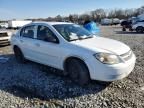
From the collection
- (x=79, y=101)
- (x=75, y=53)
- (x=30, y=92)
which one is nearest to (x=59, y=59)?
(x=75, y=53)

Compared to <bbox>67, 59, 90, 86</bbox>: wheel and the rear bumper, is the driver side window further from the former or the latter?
the rear bumper

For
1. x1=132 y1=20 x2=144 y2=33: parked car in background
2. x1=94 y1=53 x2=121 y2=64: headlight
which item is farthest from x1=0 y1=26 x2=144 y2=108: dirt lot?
x1=132 y1=20 x2=144 y2=33: parked car in background

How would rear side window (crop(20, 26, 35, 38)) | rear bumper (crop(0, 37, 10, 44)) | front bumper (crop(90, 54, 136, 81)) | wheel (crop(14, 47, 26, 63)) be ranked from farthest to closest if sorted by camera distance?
rear bumper (crop(0, 37, 10, 44)) → wheel (crop(14, 47, 26, 63)) → rear side window (crop(20, 26, 35, 38)) → front bumper (crop(90, 54, 136, 81))

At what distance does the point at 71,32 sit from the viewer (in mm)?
5656

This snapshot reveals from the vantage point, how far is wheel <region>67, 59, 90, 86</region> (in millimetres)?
4683

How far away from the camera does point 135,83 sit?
4.98 m

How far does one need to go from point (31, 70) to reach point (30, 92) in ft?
5.55

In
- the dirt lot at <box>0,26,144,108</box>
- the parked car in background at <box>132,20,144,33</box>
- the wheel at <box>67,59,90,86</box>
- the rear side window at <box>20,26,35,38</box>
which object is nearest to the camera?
the dirt lot at <box>0,26,144,108</box>

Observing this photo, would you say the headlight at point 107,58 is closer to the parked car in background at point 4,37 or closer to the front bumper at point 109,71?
the front bumper at point 109,71

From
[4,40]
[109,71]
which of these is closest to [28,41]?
[109,71]

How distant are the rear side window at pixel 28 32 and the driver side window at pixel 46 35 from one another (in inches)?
15.4

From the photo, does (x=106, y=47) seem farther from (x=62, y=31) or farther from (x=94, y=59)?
(x=62, y=31)

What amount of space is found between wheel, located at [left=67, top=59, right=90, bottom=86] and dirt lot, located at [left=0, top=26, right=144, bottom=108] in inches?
6.3

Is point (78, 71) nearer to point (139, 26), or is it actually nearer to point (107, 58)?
point (107, 58)
